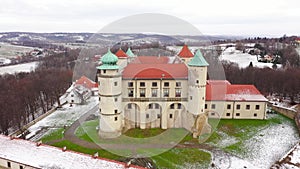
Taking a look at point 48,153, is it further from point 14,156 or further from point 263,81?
point 263,81

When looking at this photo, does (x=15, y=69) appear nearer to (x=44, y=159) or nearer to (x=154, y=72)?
(x=154, y=72)

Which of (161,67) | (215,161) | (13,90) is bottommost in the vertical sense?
(215,161)

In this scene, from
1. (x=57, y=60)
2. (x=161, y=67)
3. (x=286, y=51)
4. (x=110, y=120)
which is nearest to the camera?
(x=110, y=120)

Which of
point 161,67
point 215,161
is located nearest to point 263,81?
point 161,67

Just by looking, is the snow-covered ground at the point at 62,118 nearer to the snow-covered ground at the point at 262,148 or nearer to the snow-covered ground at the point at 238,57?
the snow-covered ground at the point at 262,148

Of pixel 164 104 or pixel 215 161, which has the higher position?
pixel 164 104

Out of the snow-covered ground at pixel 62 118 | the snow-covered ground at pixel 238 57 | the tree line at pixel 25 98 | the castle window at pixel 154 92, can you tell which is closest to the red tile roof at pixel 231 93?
the castle window at pixel 154 92

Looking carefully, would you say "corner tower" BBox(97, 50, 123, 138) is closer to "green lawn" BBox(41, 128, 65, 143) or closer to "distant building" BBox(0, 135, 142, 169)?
"green lawn" BBox(41, 128, 65, 143)

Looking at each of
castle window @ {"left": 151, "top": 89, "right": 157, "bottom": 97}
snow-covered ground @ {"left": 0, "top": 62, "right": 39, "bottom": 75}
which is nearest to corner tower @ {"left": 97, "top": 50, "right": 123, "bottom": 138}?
castle window @ {"left": 151, "top": 89, "right": 157, "bottom": 97}
